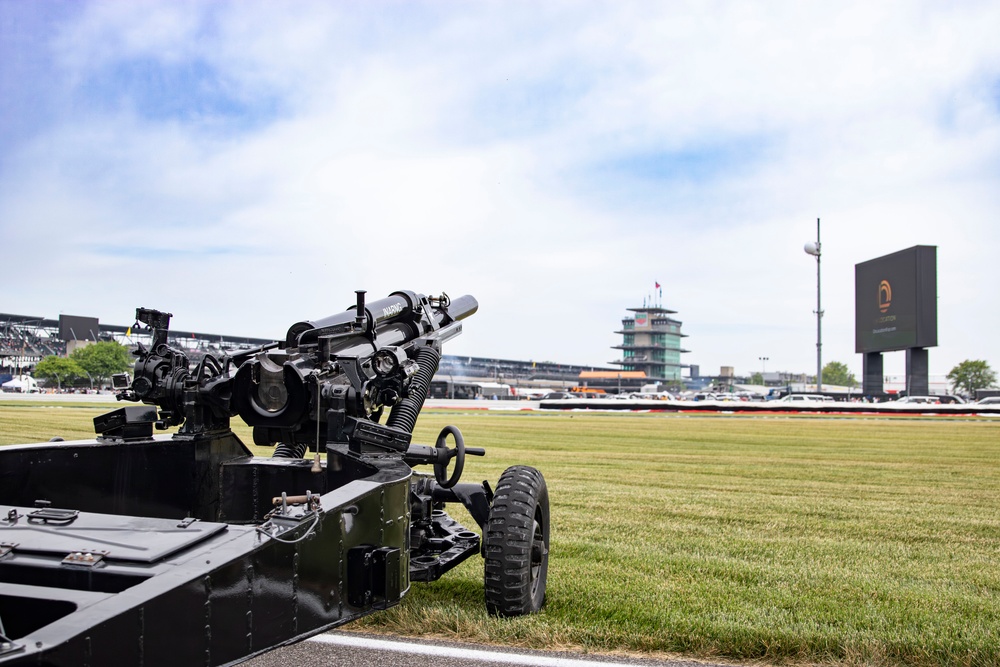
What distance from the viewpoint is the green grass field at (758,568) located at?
4.79 metres

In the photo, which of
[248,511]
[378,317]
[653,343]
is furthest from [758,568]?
[653,343]

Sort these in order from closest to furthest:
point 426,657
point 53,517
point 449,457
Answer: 1. point 53,517
2. point 426,657
3. point 449,457

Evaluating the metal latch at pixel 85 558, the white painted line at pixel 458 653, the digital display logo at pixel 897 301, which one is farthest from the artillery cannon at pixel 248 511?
the digital display logo at pixel 897 301

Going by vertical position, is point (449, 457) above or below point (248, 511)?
above

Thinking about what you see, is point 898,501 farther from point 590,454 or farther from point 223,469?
point 223,469

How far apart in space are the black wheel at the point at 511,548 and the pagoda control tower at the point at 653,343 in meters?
160

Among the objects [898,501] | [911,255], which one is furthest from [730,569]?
[911,255]

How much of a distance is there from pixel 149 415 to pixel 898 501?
368 inches

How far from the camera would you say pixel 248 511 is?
4781 millimetres

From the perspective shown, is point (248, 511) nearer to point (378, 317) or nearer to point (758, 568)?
point (378, 317)

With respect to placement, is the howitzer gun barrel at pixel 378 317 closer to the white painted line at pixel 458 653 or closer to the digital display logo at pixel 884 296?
the white painted line at pixel 458 653

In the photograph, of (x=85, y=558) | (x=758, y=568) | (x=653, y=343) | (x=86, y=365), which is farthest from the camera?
(x=653, y=343)

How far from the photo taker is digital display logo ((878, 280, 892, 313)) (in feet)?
234

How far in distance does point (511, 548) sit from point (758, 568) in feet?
8.31
